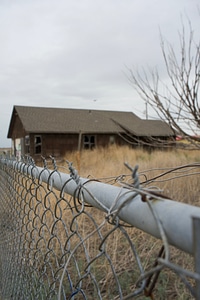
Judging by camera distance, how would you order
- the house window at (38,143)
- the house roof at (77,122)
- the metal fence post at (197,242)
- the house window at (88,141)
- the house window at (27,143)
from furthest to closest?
the house window at (88,141) → the house roof at (77,122) → the house window at (27,143) → the house window at (38,143) → the metal fence post at (197,242)

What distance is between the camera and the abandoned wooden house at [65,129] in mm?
23375

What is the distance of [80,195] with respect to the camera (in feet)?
3.02

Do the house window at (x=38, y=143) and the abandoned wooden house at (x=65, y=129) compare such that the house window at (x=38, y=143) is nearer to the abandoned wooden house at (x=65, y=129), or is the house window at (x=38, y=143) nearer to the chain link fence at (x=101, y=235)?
the abandoned wooden house at (x=65, y=129)

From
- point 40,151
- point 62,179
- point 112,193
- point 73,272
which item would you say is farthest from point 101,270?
point 40,151

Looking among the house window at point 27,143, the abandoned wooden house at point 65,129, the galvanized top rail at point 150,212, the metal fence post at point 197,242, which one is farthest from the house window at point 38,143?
the metal fence post at point 197,242

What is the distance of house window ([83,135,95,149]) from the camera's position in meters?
25.1

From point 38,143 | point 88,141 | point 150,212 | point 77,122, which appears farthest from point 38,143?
point 150,212

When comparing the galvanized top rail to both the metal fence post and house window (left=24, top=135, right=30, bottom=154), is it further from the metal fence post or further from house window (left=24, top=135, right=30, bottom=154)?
house window (left=24, top=135, right=30, bottom=154)

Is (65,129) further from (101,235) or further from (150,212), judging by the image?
(150,212)

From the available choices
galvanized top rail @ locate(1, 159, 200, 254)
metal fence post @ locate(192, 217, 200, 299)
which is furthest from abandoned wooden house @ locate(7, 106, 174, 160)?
metal fence post @ locate(192, 217, 200, 299)

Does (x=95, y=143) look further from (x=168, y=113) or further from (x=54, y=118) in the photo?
(x=168, y=113)

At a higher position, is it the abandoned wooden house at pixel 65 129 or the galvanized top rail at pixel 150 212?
the abandoned wooden house at pixel 65 129

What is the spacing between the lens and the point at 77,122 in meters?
25.5

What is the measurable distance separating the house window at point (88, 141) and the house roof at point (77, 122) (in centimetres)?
54
